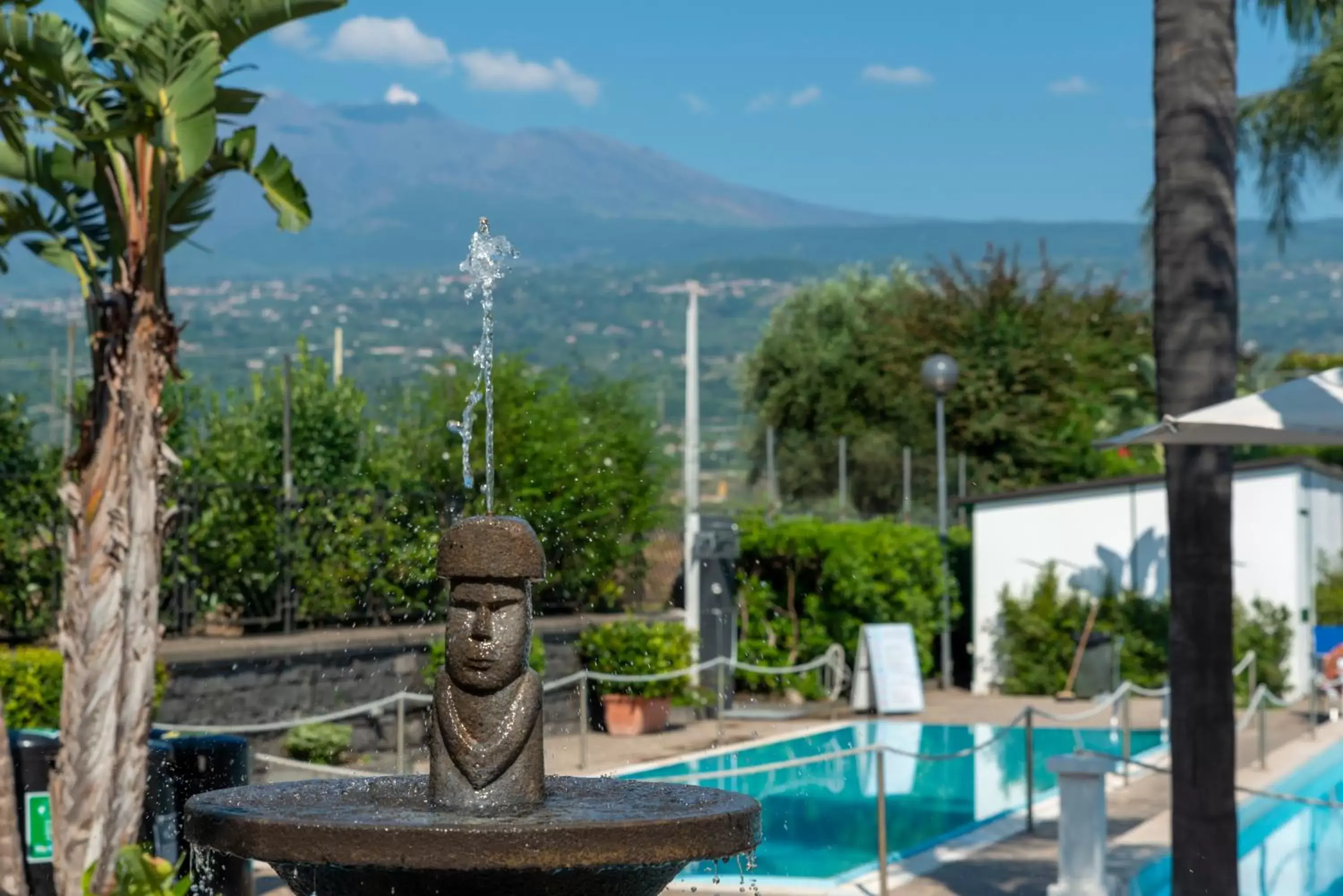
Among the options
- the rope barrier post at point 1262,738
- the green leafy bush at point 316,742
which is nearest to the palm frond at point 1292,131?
the rope barrier post at point 1262,738

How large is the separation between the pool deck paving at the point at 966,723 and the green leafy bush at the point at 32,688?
1.62 metres

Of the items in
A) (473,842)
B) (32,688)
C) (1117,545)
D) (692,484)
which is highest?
(692,484)

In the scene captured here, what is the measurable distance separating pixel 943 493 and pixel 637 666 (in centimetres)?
625

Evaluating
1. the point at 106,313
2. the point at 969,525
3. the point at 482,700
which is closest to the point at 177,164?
the point at 106,313

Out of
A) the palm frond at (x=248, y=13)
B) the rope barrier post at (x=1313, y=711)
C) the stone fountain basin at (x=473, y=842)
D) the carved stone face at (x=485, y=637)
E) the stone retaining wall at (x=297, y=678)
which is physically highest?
the palm frond at (x=248, y=13)

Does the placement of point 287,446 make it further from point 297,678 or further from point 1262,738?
point 1262,738

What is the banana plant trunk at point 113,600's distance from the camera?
7.72 m

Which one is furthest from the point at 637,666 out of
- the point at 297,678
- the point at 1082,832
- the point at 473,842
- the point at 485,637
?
the point at 473,842

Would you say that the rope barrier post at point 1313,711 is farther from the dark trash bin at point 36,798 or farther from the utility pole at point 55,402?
the dark trash bin at point 36,798

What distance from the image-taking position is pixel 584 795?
502cm

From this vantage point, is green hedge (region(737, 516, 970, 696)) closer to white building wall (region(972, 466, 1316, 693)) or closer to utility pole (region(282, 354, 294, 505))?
white building wall (region(972, 466, 1316, 693))

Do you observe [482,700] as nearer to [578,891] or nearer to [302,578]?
[578,891]

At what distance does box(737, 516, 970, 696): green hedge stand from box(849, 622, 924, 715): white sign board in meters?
0.38

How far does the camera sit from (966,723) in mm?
18391
